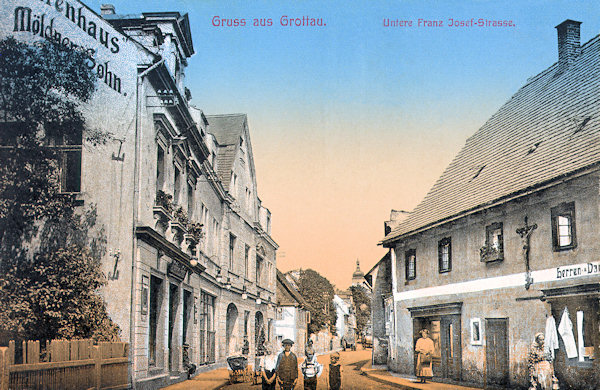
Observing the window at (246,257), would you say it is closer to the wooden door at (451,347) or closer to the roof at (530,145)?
the roof at (530,145)

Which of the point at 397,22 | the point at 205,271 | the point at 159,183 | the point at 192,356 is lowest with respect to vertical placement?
A: the point at 192,356

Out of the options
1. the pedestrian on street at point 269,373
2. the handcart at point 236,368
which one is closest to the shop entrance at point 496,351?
the pedestrian on street at point 269,373

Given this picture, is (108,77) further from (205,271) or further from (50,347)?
(205,271)

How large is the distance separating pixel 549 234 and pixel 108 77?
1085 cm

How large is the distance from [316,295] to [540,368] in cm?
4484

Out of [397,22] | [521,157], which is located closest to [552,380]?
[521,157]

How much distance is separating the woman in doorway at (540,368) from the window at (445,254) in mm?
6486

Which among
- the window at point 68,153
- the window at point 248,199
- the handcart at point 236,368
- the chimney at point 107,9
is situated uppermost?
the chimney at point 107,9

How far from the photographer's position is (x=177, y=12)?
17.4m

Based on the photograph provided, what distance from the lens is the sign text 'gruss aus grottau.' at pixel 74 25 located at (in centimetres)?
1423

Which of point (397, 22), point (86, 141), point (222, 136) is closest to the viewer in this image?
point (86, 141)

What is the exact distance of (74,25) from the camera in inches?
577

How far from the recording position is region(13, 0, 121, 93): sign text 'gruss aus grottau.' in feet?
46.7

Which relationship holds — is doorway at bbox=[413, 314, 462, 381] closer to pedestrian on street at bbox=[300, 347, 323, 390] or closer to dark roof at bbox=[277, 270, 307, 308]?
pedestrian on street at bbox=[300, 347, 323, 390]
